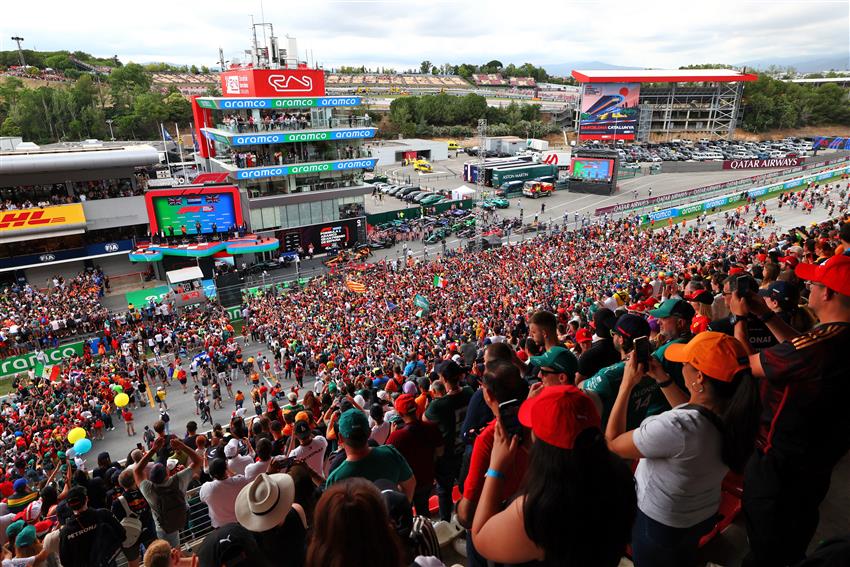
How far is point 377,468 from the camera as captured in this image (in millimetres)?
3846

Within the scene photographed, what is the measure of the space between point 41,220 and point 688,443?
3463 centimetres

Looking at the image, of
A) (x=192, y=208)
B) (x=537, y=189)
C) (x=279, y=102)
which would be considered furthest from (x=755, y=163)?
(x=192, y=208)

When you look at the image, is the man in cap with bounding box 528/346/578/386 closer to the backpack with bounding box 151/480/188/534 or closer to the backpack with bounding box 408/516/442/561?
the backpack with bounding box 408/516/442/561

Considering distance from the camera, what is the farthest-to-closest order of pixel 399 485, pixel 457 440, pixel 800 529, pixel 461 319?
1. pixel 461 319
2. pixel 457 440
3. pixel 399 485
4. pixel 800 529

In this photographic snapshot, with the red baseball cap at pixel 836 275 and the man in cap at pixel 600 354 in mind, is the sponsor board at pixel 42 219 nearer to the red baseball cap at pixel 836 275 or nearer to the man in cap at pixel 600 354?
the man in cap at pixel 600 354

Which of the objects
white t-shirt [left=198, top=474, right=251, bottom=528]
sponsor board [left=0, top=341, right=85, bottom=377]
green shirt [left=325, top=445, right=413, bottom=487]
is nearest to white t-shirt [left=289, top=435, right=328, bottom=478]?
white t-shirt [left=198, top=474, right=251, bottom=528]

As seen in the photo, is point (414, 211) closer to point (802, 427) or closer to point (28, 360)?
point (28, 360)

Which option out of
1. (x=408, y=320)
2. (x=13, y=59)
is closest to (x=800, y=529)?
(x=408, y=320)

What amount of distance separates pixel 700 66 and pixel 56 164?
14948 cm

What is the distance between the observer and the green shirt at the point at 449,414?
4.73 metres

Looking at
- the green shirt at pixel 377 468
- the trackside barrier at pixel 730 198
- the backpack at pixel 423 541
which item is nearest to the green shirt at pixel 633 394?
the green shirt at pixel 377 468

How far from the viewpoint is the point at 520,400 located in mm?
3461

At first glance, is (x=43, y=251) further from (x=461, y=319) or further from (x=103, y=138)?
(x=103, y=138)

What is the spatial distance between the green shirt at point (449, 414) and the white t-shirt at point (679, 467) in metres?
1.95
